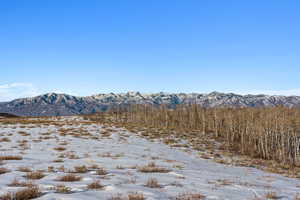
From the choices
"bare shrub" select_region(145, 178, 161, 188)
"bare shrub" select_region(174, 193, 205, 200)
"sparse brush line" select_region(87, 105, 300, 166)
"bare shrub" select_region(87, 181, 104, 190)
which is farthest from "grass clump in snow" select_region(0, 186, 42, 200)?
"sparse brush line" select_region(87, 105, 300, 166)

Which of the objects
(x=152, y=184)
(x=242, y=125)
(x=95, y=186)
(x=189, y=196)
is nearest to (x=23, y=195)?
(x=95, y=186)

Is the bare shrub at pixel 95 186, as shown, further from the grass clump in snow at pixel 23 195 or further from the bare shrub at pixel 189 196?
the bare shrub at pixel 189 196

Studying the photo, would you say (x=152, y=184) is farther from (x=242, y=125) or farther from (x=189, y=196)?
(x=242, y=125)

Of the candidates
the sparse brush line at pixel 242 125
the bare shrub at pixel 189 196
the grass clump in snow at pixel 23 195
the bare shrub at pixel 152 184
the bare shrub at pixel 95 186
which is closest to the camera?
the grass clump in snow at pixel 23 195

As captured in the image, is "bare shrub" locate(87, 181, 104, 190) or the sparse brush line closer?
"bare shrub" locate(87, 181, 104, 190)

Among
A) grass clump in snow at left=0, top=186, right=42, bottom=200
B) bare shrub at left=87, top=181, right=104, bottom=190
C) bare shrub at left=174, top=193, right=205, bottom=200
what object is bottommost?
bare shrub at left=174, top=193, right=205, bottom=200

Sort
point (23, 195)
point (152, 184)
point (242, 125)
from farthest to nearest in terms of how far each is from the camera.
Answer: point (242, 125)
point (152, 184)
point (23, 195)

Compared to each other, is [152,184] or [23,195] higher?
[23,195]

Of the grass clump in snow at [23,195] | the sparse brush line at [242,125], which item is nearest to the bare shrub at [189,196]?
the grass clump in snow at [23,195]

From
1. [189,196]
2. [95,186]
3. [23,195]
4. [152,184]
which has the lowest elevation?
[152,184]

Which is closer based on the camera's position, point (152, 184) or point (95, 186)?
point (95, 186)

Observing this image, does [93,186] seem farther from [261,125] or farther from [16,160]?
[261,125]

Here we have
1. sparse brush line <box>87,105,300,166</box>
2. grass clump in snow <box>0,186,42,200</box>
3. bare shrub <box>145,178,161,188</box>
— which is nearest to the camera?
grass clump in snow <box>0,186,42,200</box>

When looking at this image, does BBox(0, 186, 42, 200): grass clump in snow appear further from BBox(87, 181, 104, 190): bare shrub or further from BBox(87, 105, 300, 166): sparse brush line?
BBox(87, 105, 300, 166): sparse brush line
